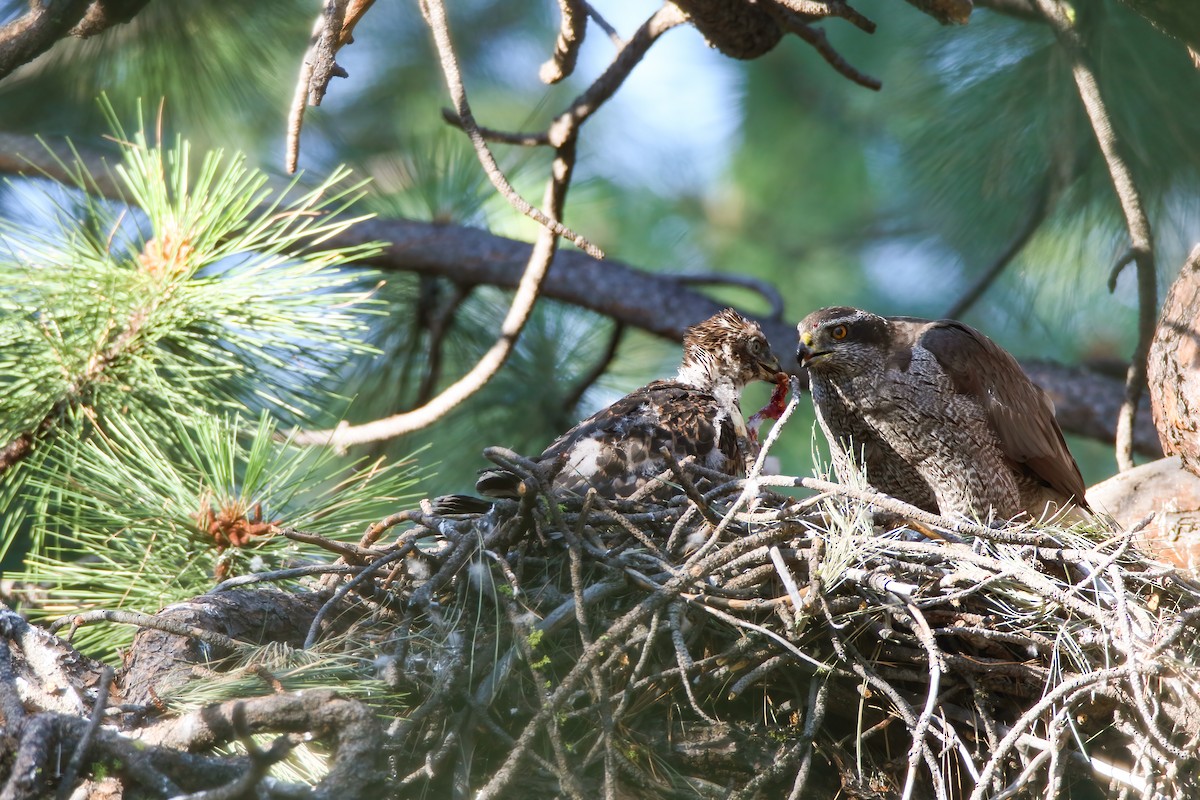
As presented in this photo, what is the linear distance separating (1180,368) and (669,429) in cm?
158

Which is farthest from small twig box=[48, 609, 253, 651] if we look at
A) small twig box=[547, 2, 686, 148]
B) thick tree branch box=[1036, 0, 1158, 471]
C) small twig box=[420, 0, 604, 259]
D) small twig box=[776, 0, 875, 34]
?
thick tree branch box=[1036, 0, 1158, 471]

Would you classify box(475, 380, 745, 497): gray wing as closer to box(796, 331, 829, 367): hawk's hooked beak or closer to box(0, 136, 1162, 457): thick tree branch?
box(796, 331, 829, 367): hawk's hooked beak

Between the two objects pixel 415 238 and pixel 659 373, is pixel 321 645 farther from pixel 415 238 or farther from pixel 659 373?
pixel 659 373

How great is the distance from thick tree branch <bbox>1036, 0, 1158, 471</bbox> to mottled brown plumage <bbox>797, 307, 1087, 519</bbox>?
1.08 ft

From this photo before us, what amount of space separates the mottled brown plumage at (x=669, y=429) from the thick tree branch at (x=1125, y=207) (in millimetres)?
1328

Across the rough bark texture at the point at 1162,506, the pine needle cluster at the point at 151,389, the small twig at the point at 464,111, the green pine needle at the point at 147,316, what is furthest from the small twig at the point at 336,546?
the rough bark texture at the point at 1162,506

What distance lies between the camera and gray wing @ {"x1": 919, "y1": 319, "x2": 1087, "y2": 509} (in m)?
4.06

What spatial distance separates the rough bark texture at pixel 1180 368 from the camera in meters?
3.45

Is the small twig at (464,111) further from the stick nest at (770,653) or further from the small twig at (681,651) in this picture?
the small twig at (681,651)

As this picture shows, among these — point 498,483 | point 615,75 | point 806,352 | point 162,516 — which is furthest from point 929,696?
point 615,75

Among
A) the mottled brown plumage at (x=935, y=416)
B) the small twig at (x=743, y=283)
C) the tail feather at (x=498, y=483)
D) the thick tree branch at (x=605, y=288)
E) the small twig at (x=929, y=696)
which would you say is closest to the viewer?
the small twig at (x=929, y=696)

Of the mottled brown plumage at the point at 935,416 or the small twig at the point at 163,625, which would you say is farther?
the mottled brown plumage at the point at 935,416

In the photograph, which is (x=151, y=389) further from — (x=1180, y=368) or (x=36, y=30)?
(x=1180, y=368)

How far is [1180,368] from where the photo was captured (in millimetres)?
3477
